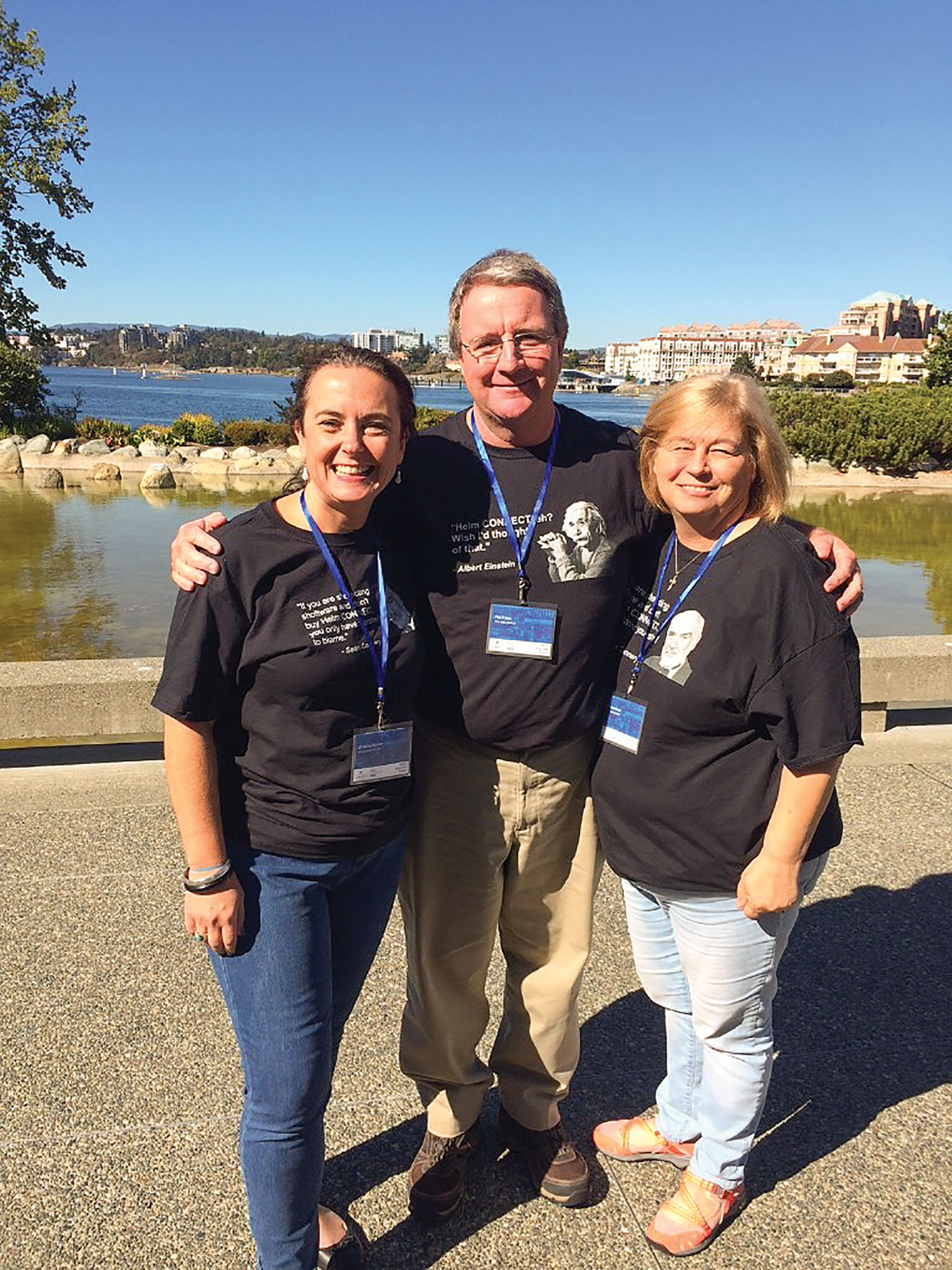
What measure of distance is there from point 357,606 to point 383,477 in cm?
28

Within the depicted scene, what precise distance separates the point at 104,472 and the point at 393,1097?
66.6 feet

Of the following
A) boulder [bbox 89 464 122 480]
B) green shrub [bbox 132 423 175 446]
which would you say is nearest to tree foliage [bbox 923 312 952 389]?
green shrub [bbox 132 423 175 446]

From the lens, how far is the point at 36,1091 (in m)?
2.55

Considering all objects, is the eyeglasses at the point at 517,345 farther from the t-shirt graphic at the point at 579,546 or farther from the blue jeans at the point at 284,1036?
the blue jeans at the point at 284,1036

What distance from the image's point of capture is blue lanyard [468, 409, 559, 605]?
215cm

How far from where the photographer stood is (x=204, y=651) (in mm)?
1732

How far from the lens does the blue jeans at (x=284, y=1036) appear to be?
182cm

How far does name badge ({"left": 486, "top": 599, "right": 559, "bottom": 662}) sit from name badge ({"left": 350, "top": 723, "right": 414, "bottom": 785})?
31 centimetres

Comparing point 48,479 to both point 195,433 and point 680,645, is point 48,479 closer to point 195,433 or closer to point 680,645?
point 195,433

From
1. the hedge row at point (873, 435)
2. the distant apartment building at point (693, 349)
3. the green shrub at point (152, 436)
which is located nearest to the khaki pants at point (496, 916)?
the hedge row at point (873, 435)

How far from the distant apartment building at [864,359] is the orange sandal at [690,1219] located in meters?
137

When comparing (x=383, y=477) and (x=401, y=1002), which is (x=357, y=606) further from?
(x=401, y=1002)

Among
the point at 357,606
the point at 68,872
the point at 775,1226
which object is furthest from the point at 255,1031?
the point at 68,872

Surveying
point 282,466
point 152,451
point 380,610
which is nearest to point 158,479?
point 282,466
